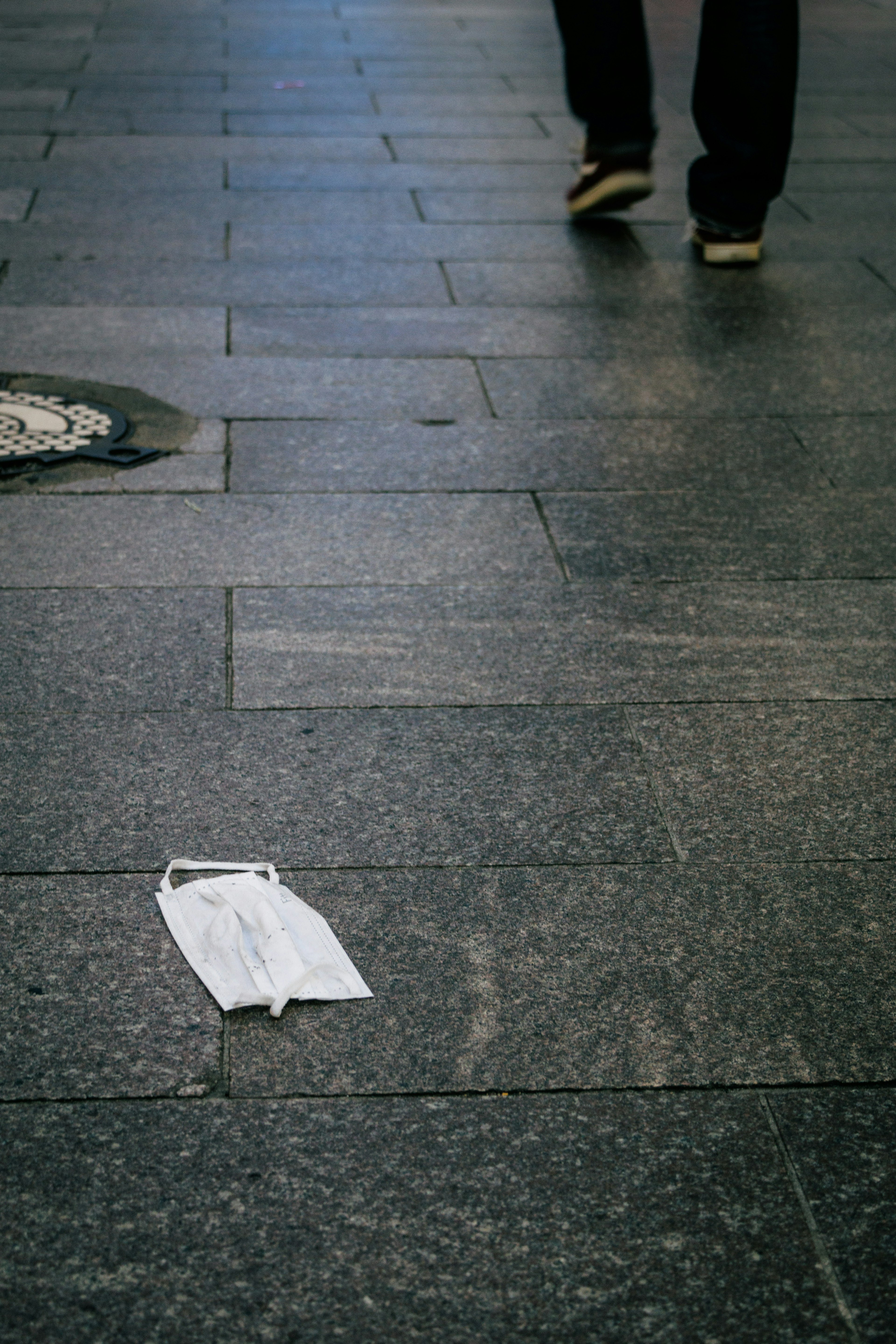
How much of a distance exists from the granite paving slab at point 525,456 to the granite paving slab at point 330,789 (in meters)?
1.17

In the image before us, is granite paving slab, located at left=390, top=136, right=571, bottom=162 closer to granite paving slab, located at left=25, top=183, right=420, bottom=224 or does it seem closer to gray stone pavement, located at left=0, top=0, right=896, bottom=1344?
granite paving slab, located at left=25, top=183, right=420, bottom=224

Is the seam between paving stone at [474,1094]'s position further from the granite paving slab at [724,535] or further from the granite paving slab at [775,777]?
the granite paving slab at [724,535]

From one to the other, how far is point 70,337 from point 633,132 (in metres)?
2.50

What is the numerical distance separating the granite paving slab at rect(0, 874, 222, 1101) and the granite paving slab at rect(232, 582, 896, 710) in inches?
26.7

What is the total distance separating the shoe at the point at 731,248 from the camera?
546cm

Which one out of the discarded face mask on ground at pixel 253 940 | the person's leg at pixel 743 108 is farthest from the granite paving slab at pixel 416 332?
the discarded face mask on ground at pixel 253 940

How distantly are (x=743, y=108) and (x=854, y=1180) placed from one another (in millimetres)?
4364

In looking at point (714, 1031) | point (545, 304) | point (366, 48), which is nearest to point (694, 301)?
point (545, 304)

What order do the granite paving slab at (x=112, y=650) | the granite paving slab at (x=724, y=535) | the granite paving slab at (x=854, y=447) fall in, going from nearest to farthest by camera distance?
the granite paving slab at (x=112, y=650) → the granite paving slab at (x=724, y=535) → the granite paving slab at (x=854, y=447)

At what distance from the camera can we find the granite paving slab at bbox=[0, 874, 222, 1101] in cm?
201

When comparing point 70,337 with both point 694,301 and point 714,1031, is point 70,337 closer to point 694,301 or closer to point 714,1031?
point 694,301

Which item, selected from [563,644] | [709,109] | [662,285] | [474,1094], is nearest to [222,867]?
[474,1094]

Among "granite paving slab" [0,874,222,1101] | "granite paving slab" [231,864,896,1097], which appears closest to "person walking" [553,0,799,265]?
"granite paving slab" [231,864,896,1097]

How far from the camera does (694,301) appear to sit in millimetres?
5180
